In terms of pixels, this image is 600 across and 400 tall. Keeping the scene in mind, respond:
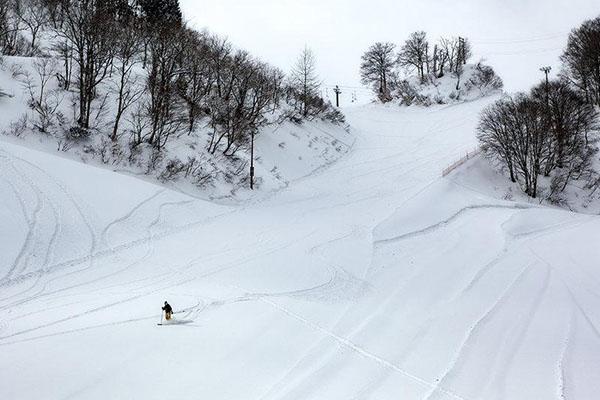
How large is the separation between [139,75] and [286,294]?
27.8m

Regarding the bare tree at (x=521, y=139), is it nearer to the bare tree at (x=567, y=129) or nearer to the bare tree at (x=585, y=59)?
the bare tree at (x=567, y=129)

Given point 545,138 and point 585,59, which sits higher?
point 585,59

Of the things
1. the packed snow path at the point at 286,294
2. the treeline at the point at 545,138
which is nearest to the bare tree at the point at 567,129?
the treeline at the point at 545,138

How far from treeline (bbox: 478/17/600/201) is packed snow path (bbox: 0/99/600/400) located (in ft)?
27.3

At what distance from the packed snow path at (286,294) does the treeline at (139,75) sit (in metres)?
6.88

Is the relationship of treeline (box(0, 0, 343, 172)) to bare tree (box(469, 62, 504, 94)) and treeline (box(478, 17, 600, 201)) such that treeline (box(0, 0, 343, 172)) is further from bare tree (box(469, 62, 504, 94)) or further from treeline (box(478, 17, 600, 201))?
bare tree (box(469, 62, 504, 94))

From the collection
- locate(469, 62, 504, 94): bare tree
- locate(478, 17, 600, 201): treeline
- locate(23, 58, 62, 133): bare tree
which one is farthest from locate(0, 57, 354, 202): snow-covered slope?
locate(469, 62, 504, 94): bare tree

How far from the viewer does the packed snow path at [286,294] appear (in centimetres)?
1052

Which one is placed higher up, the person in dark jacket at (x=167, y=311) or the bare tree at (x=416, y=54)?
the bare tree at (x=416, y=54)

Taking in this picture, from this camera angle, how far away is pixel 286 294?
1616cm

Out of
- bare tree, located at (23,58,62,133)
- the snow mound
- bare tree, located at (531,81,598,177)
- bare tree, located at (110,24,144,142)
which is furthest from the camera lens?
the snow mound

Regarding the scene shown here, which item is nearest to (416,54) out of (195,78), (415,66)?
(415,66)

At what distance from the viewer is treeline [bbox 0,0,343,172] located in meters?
29.1

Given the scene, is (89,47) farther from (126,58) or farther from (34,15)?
(34,15)
